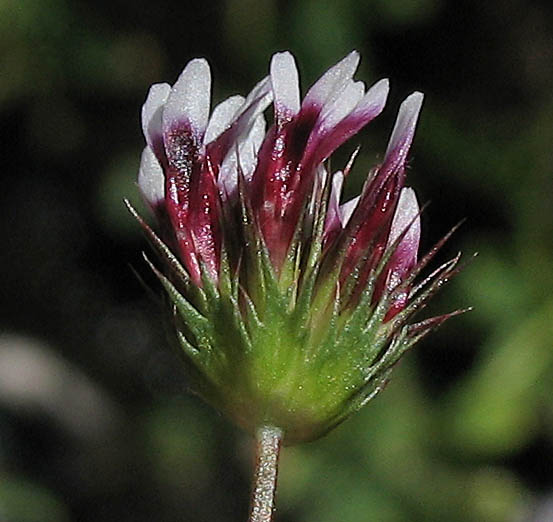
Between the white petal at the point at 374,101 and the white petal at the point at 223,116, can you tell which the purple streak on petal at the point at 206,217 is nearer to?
the white petal at the point at 223,116

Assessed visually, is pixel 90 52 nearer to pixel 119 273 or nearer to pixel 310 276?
pixel 119 273

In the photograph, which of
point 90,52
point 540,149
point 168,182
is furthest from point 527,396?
point 168,182

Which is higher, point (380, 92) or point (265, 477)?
point (380, 92)

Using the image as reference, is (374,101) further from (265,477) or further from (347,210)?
(265,477)

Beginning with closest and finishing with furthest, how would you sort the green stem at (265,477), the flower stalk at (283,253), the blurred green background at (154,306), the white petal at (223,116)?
the green stem at (265,477) → the flower stalk at (283,253) → the white petal at (223,116) → the blurred green background at (154,306)

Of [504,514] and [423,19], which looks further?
[423,19]

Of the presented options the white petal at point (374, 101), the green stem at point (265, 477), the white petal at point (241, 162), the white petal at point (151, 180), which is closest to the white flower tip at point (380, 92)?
the white petal at point (374, 101)

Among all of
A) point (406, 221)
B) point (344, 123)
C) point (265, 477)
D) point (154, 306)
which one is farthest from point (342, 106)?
point (154, 306)
